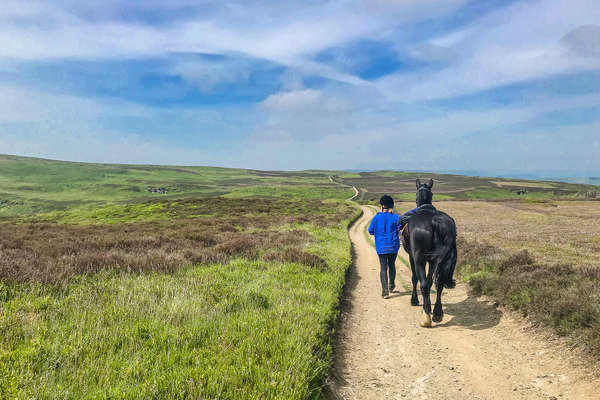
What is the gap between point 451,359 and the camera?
5.66 metres

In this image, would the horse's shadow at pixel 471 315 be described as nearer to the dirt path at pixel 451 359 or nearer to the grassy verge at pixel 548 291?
the dirt path at pixel 451 359

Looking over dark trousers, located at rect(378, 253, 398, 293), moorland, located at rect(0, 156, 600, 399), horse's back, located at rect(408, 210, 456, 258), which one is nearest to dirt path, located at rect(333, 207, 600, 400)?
moorland, located at rect(0, 156, 600, 399)

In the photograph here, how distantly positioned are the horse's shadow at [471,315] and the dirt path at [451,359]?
2 centimetres

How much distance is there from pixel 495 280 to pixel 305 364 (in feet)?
24.8

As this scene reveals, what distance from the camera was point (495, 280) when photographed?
923cm

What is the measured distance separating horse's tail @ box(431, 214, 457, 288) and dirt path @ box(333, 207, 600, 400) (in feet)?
3.83

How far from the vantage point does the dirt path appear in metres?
4.69

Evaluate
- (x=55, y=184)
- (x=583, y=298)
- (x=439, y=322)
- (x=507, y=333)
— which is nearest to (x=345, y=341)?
(x=439, y=322)

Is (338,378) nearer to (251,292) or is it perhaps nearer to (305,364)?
(305,364)

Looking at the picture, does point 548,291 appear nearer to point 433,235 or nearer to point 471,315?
point 471,315

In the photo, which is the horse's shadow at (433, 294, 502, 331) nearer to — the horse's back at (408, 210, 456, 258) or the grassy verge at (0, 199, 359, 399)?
the horse's back at (408, 210, 456, 258)

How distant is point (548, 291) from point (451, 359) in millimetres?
3546

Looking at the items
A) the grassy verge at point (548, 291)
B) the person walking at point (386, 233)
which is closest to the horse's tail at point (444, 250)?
the grassy verge at point (548, 291)

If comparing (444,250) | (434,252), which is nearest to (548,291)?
(444,250)
